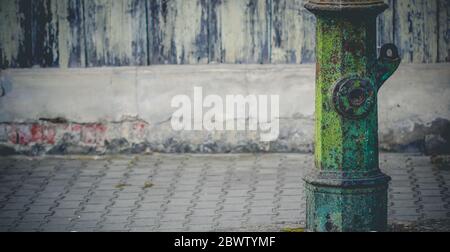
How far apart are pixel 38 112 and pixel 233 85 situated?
1715 mm

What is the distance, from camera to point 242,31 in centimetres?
948

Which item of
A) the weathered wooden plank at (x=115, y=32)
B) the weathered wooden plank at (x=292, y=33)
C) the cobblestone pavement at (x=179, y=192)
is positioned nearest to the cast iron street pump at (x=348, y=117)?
the cobblestone pavement at (x=179, y=192)

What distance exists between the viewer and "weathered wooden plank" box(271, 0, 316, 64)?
9414 mm

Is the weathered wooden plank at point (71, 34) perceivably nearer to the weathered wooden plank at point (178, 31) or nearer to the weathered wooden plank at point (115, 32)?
the weathered wooden plank at point (115, 32)

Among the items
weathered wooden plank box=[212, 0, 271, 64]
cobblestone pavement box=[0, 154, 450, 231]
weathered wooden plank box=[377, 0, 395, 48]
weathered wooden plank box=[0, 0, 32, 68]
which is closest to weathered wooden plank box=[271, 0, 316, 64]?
weathered wooden plank box=[212, 0, 271, 64]

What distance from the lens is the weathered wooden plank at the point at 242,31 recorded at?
944 cm

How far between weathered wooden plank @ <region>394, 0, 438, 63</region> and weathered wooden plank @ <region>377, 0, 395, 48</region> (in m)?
0.03

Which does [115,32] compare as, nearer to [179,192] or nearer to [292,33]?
[292,33]

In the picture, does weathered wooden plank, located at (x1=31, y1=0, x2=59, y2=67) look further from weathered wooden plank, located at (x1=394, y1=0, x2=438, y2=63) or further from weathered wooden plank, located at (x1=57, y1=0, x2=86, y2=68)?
weathered wooden plank, located at (x1=394, y1=0, x2=438, y2=63)

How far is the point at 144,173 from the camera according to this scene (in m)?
9.10
